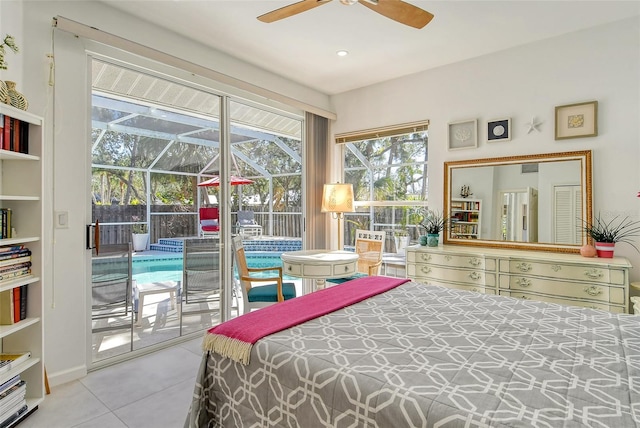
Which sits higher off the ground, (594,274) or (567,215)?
(567,215)

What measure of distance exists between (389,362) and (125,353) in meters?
2.53

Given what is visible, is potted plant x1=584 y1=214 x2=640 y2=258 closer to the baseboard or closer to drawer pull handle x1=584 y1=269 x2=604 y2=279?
drawer pull handle x1=584 y1=269 x2=604 y2=279

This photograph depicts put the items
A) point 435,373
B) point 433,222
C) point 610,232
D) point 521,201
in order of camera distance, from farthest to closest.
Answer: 1. point 433,222
2. point 521,201
3. point 610,232
4. point 435,373

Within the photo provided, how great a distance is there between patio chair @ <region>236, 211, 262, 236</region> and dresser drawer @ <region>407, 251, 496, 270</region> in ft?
5.52

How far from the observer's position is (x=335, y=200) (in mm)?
4086

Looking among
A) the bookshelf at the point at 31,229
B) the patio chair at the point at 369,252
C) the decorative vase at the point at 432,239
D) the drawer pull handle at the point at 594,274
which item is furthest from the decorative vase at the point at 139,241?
the drawer pull handle at the point at 594,274

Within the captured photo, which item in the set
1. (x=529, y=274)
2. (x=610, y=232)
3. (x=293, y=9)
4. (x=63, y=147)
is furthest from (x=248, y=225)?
(x=610, y=232)

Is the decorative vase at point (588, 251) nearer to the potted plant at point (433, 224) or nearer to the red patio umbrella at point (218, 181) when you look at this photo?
the potted plant at point (433, 224)

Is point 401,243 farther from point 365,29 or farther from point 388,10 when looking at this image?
point 388,10

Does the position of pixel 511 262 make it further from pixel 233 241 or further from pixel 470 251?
pixel 233 241

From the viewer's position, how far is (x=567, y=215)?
10.0 feet

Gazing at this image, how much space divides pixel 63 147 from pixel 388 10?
2378 mm

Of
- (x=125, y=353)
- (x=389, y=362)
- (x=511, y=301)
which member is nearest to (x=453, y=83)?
(x=511, y=301)

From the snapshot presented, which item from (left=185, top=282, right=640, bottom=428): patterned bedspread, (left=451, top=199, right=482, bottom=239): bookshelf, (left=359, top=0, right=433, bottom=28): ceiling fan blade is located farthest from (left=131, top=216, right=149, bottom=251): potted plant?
(left=451, top=199, right=482, bottom=239): bookshelf
